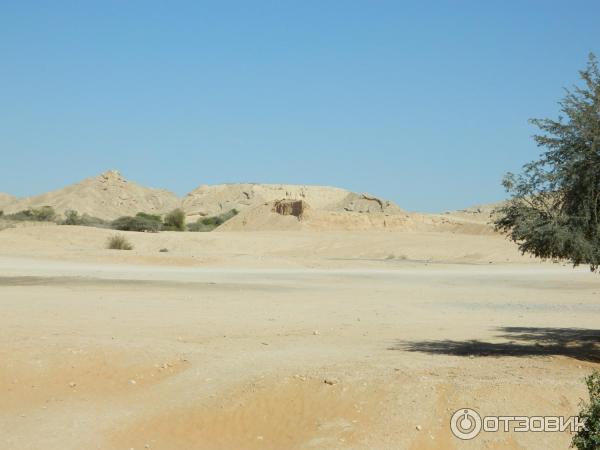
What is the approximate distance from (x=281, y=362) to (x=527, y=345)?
5.39m

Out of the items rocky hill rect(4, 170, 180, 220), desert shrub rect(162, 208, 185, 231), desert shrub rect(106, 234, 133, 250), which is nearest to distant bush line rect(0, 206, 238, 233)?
desert shrub rect(162, 208, 185, 231)

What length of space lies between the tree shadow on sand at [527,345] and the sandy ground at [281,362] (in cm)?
5

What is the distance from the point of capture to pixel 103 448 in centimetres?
959

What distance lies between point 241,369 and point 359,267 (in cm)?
2974

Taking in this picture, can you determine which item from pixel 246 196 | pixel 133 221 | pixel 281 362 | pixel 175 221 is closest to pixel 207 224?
pixel 175 221

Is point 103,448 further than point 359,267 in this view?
No

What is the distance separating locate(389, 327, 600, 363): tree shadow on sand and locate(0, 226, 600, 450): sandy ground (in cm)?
5

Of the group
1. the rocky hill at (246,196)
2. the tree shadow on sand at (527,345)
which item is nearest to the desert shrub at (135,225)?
the rocky hill at (246,196)

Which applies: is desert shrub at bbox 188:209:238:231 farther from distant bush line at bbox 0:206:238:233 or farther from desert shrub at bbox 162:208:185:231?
desert shrub at bbox 162:208:185:231

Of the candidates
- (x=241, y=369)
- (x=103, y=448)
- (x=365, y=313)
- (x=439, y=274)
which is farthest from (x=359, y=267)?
(x=103, y=448)

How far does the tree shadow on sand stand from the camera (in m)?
13.9

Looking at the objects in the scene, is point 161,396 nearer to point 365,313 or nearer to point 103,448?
point 103,448

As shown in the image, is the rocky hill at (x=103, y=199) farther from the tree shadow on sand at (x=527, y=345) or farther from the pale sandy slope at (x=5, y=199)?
the tree shadow on sand at (x=527, y=345)

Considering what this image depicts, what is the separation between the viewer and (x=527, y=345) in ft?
49.7
